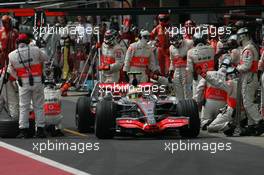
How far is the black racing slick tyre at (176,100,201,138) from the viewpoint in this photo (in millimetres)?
17422

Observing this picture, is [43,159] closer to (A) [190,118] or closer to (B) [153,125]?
(B) [153,125]

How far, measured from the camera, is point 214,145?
16438 mm

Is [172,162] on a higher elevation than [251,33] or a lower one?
lower

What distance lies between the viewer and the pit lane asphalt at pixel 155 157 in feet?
45.1

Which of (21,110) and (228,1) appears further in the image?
(228,1)

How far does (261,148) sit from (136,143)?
2.25 metres

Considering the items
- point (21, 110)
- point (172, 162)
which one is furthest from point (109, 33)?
point (172, 162)

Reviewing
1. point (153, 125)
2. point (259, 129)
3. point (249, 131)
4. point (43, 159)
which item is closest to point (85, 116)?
point (153, 125)

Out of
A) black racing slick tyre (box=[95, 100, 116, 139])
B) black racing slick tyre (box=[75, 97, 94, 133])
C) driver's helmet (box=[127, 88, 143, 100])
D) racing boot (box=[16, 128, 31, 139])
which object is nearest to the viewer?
black racing slick tyre (box=[95, 100, 116, 139])

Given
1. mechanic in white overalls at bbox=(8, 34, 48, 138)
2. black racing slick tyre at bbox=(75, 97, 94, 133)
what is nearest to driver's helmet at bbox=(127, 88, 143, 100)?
black racing slick tyre at bbox=(75, 97, 94, 133)

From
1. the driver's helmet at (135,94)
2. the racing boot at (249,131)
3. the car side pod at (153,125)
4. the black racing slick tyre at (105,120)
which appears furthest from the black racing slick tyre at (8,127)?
the racing boot at (249,131)

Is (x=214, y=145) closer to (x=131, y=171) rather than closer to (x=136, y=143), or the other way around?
(x=136, y=143)

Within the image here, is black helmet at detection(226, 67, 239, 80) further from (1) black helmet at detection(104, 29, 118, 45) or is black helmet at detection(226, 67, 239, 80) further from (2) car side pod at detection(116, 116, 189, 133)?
(1) black helmet at detection(104, 29, 118, 45)

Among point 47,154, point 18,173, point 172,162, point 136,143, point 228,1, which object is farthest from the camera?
point 228,1
